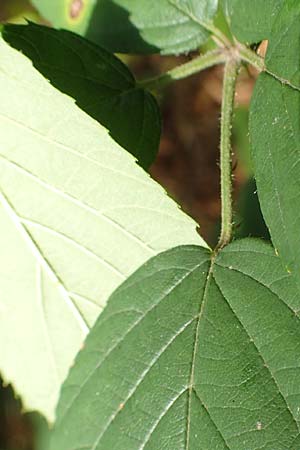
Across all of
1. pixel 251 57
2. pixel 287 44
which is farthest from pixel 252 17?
pixel 287 44

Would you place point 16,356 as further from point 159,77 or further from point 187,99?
point 187,99

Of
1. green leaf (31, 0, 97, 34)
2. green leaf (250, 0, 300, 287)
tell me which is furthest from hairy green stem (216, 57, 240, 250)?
green leaf (31, 0, 97, 34)

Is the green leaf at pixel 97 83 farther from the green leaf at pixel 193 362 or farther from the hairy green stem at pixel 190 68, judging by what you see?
the green leaf at pixel 193 362

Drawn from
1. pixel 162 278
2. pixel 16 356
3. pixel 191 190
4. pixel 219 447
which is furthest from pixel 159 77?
pixel 191 190

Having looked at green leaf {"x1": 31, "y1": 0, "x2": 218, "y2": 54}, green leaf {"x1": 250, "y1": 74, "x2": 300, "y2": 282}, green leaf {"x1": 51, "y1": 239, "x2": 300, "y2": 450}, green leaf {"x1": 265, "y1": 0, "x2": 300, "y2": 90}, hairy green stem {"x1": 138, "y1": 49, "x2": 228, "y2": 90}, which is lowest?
green leaf {"x1": 51, "y1": 239, "x2": 300, "y2": 450}

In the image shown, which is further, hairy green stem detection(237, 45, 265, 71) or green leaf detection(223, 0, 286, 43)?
hairy green stem detection(237, 45, 265, 71)

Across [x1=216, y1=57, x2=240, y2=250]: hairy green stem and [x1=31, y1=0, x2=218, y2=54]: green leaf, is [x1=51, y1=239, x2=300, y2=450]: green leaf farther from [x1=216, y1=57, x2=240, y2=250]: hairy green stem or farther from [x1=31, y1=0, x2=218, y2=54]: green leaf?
[x1=31, y1=0, x2=218, y2=54]: green leaf
